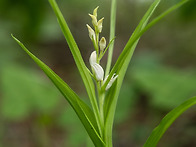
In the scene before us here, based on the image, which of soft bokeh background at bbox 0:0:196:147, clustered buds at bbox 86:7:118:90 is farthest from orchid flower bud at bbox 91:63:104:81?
soft bokeh background at bbox 0:0:196:147

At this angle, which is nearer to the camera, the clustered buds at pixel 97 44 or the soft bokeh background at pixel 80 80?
the clustered buds at pixel 97 44

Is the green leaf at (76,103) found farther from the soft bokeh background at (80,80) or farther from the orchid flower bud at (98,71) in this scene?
the soft bokeh background at (80,80)

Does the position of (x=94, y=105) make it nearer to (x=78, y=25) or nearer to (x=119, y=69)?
(x=119, y=69)

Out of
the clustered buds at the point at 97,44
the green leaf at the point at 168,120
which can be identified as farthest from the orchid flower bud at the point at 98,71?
the green leaf at the point at 168,120

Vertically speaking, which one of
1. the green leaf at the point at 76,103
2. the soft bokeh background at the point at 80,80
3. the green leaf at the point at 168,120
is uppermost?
the green leaf at the point at 76,103

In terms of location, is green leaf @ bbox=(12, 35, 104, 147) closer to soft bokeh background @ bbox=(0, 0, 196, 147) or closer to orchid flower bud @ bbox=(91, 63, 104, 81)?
orchid flower bud @ bbox=(91, 63, 104, 81)

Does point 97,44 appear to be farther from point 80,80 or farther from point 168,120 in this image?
point 80,80

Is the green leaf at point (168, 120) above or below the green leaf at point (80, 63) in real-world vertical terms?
below

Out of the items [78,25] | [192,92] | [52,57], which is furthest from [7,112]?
[78,25]
